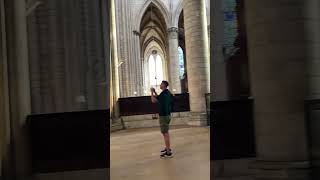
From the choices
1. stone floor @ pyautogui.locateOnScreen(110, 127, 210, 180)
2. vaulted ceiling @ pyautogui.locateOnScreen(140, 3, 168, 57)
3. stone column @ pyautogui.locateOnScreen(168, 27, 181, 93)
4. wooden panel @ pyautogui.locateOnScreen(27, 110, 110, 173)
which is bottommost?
stone floor @ pyautogui.locateOnScreen(110, 127, 210, 180)

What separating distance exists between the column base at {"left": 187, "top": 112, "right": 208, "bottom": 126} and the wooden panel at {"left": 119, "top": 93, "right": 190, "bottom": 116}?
4220 mm

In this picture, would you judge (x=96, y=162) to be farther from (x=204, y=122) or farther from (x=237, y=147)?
(x=204, y=122)

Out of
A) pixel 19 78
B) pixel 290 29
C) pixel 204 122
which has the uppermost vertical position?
pixel 290 29

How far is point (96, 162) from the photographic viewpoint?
3.98 meters

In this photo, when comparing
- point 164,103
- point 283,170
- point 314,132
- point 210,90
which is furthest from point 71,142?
point 164,103

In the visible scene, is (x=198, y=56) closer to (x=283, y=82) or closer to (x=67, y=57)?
(x=67, y=57)

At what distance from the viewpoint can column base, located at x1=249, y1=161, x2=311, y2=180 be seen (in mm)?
3314

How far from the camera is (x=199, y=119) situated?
16016 mm

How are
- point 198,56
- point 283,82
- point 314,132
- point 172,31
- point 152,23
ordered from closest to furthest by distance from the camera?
1. point 314,132
2. point 283,82
3. point 198,56
4. point 172,31
5. point 152,23

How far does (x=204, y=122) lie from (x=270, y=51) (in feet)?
40.9

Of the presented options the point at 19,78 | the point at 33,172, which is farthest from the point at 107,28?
the point at 33,172

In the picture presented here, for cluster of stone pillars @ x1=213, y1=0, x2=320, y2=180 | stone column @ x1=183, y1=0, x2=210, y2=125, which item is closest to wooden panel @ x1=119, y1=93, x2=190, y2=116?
stone column @ x1=183, y1=0, x2=210, y2=125

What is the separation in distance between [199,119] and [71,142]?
12.3 meters

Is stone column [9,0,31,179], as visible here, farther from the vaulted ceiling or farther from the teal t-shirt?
the vaulted ceiling
